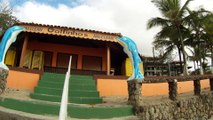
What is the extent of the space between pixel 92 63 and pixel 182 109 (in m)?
6.89

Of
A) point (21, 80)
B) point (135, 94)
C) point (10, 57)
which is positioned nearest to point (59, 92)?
point (21, 80)

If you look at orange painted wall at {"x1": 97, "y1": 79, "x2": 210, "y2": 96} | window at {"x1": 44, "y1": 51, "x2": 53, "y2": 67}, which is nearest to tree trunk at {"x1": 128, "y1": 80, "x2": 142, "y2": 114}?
orange painted wall at {"x1": 97, "y1": 79, "x2": 210, "y2": 96}

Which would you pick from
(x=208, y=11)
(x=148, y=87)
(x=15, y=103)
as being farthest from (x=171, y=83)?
(x=208, y=11)

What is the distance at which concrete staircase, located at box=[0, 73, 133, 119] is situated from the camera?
4391mm

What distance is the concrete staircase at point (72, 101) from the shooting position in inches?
173

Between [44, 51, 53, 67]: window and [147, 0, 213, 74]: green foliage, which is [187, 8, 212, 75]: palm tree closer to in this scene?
[147, 0, 213, 74]: green foliage

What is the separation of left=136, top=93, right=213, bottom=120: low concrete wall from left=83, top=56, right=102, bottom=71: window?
6478 millimetres

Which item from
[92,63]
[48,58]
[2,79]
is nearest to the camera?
[2,79]

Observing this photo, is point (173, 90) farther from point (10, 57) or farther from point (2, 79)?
point (10, 57)

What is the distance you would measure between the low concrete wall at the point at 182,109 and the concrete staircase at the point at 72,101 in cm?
56

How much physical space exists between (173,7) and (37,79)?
11662 millimetres

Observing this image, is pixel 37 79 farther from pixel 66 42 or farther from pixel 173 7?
pixel 173 7

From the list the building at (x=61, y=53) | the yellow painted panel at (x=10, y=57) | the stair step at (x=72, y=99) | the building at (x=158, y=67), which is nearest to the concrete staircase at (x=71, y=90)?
the stair step at (x=72, y=99)

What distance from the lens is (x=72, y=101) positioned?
639 cm
